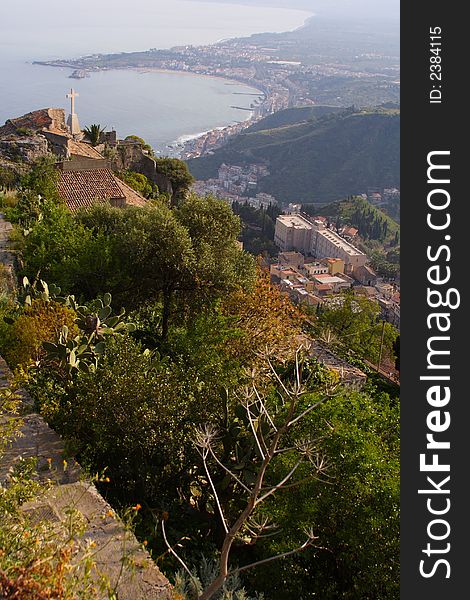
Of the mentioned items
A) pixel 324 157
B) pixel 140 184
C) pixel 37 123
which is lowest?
pixel 324 157

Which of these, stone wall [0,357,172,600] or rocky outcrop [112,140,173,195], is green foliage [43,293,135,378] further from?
rocky outcrop [112,140,173,195]

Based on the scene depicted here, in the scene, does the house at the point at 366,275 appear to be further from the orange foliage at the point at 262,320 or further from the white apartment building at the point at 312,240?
the orange foliage at the point at 262,320

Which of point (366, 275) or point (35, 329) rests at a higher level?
point (35, 329)

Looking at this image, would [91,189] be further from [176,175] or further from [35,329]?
[35,329]

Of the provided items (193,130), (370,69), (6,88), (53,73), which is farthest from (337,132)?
(370,69)

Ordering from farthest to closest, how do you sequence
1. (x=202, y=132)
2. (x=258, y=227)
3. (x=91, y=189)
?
1. (x=202, y=132)
2. (x=258, y=227)
3. (x=91, y=189)

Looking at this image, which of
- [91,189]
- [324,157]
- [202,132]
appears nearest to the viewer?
[91,189]

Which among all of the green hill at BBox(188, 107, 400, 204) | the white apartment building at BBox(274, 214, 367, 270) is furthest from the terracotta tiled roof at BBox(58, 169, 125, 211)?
the green hill at BBox(188, 107, 400, 204)

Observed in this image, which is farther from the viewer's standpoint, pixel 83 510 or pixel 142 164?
pixel 142 164

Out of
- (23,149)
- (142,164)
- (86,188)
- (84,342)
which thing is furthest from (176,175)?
(84,342)
